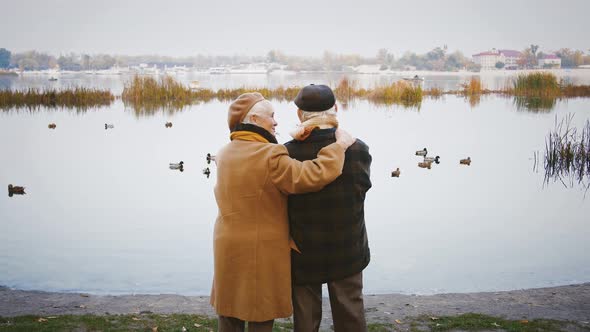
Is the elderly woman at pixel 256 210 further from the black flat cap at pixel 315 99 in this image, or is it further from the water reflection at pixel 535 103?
the water reflection at pixel 535 103

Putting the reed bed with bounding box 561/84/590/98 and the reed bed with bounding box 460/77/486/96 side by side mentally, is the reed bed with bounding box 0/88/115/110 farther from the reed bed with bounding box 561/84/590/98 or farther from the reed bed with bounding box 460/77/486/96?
the reed bed with bounding box 561/84/590/98

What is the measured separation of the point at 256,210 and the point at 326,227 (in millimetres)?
352

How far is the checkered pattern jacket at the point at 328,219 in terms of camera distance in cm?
329

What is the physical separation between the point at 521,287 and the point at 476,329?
82.2 inches

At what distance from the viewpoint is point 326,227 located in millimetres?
3344

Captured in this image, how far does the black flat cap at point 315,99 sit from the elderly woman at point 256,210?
0.49ft

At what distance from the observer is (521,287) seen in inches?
252

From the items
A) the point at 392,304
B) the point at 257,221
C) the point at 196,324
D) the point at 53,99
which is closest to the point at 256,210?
the point at 257,221

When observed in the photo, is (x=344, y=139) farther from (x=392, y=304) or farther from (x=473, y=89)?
(x=473, y=89)

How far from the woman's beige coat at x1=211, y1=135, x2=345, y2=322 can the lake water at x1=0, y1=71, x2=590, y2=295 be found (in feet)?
9.91

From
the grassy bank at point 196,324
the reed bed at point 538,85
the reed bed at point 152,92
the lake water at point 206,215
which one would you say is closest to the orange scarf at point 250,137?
the grassy bank at point 196,324

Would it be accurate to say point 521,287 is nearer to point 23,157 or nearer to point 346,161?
point 346,161

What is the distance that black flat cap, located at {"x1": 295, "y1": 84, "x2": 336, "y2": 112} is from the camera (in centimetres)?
327

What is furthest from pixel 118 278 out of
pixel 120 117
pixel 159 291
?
pixel 120 117
